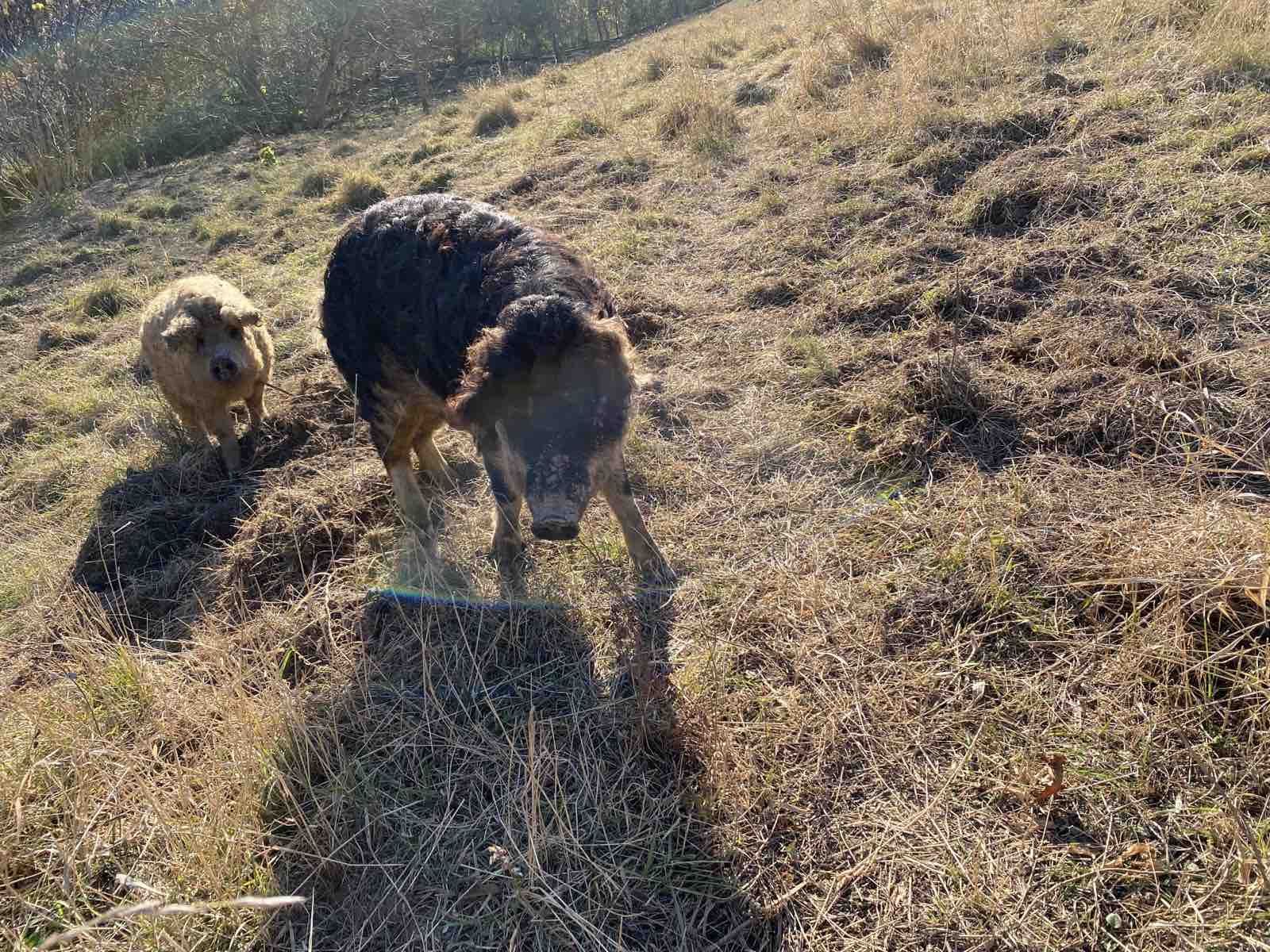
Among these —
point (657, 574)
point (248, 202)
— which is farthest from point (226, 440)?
point (248, 202)

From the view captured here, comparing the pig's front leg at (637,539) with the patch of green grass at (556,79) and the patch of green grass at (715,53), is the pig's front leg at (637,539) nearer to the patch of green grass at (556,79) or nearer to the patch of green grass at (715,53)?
the patch of green grass at (715,53)

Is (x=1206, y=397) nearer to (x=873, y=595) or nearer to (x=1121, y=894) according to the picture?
(x=873, y=595)

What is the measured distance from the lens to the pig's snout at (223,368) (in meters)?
5.56

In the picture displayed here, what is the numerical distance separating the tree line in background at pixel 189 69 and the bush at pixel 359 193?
294 inches

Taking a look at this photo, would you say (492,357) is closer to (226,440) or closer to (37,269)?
(226,440)

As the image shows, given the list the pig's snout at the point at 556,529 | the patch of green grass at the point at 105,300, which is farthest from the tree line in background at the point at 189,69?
the pig's snout at the point at 556,529

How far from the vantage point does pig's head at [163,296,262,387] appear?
5.61 meters

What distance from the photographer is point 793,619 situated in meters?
3.34

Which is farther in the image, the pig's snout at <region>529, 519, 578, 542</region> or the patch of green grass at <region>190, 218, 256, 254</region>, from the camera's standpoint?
the patch of green grass at <region>190, 218, 256, 254</region>

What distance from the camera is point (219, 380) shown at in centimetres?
562

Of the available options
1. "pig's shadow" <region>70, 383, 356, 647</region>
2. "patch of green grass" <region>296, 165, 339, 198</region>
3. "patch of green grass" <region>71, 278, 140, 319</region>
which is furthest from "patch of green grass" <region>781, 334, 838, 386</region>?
"patch of green grass" <region>296, 165, 339, 198</region>

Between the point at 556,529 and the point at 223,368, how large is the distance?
3.97 metres

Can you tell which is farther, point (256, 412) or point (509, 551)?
point (256, 412)

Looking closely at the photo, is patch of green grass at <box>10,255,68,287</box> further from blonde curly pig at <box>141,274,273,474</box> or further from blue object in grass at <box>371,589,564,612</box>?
blue object in grass at <box>371,589,564,612</box>
